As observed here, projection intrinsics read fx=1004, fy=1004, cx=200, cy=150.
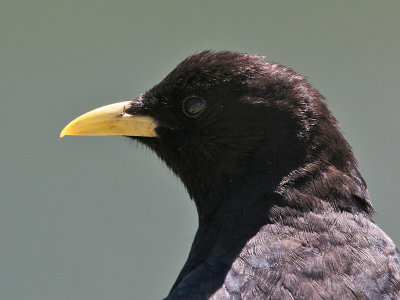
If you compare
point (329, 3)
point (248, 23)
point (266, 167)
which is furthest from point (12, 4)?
point (266, 167)

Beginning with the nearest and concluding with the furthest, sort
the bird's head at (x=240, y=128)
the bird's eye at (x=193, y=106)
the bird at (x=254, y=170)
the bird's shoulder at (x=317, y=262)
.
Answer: the bird's shoulder at (x=317, y=262) < the bird at (x=254, y=170) < the bird's head at (x=240, y=128) < the bird's eye at (x=193, y=106)

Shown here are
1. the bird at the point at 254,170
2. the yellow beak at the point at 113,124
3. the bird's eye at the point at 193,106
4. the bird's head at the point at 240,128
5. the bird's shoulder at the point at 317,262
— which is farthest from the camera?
the yellow beak at the point at 113,124

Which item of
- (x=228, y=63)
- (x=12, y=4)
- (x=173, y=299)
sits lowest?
(x=173, y=299)

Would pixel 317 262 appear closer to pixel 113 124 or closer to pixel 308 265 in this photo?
pixel 308 265

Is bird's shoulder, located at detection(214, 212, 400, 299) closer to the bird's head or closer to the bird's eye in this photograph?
the bird's head

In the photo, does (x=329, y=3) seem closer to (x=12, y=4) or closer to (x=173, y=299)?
(x=12, y=4)

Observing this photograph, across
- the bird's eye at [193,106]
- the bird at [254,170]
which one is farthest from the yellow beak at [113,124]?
the bird's eye at [193,106]

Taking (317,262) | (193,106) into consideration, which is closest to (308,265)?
(317,262)

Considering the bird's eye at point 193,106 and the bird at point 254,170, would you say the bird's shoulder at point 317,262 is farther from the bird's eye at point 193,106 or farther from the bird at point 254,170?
the bird's eye at point 193,106
